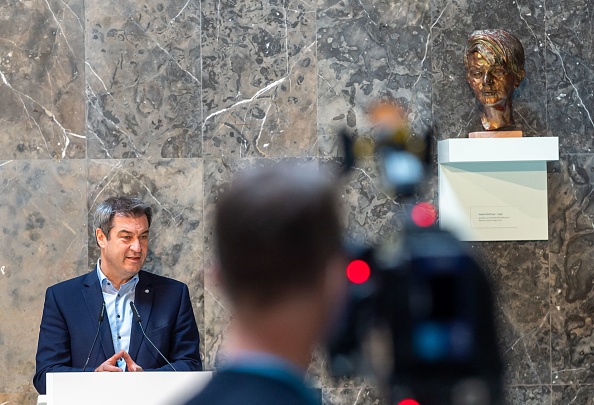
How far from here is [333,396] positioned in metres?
4.80

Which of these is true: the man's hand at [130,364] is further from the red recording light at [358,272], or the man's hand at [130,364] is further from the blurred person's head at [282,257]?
the blurred person's head at [282,257]

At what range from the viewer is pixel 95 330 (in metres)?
4.11

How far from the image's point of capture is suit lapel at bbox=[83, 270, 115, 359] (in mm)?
4102

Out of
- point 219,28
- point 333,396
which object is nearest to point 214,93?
point 219,28

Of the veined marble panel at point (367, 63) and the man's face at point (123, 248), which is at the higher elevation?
the veined marble panel at point (367, 63)

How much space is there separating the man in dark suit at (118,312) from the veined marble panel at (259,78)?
0.67 m

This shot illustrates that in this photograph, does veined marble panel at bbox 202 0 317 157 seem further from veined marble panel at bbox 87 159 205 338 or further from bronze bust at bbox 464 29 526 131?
bronze bust at bbox 464 29 526 131

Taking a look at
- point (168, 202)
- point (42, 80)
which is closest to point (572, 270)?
point (168, 202)

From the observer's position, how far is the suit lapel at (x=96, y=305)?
4.10 meters

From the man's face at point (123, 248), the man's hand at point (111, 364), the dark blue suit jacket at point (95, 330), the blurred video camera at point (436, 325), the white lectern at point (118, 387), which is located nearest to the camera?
the blurred video camera at point (436, 325)

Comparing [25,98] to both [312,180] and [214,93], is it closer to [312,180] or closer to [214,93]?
[214,93]

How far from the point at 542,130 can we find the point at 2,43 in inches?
106

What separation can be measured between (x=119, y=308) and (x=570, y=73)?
8.32ft

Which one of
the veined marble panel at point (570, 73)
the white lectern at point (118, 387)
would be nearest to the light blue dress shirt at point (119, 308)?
the white lectern at point (118, 387)
